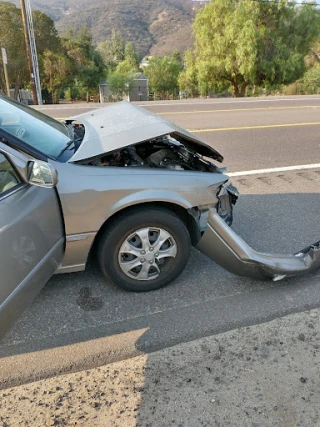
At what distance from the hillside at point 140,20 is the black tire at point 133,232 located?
504ft

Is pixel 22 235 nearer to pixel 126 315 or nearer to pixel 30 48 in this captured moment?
pixel 126 315

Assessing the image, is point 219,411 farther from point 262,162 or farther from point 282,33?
point 282,33

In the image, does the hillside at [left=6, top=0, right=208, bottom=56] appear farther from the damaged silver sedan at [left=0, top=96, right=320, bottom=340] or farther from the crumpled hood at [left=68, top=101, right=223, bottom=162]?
the damaged silver sedan at [left=0, top=96, right=320, bottom=340]

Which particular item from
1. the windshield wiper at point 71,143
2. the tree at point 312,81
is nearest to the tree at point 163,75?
the tree at point 312,81

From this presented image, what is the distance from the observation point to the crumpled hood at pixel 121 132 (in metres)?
2.73

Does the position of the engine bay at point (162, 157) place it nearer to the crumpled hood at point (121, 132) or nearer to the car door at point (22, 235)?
the crumpled hood at point (121, 132)

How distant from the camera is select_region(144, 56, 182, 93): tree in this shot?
7781 centimetres

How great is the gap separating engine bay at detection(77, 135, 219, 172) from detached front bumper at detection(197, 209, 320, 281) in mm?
527

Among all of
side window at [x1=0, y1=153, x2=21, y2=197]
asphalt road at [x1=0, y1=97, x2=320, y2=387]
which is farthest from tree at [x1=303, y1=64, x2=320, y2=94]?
side window at [x1=0, y1=153, x2=21, y2=197]

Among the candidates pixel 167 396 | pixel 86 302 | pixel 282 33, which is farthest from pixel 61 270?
pixel 282 33

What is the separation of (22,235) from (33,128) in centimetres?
130

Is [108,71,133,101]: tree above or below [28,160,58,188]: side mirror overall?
below

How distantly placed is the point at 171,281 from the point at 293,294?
39.2 inches

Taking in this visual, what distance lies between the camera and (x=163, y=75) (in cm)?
7806
